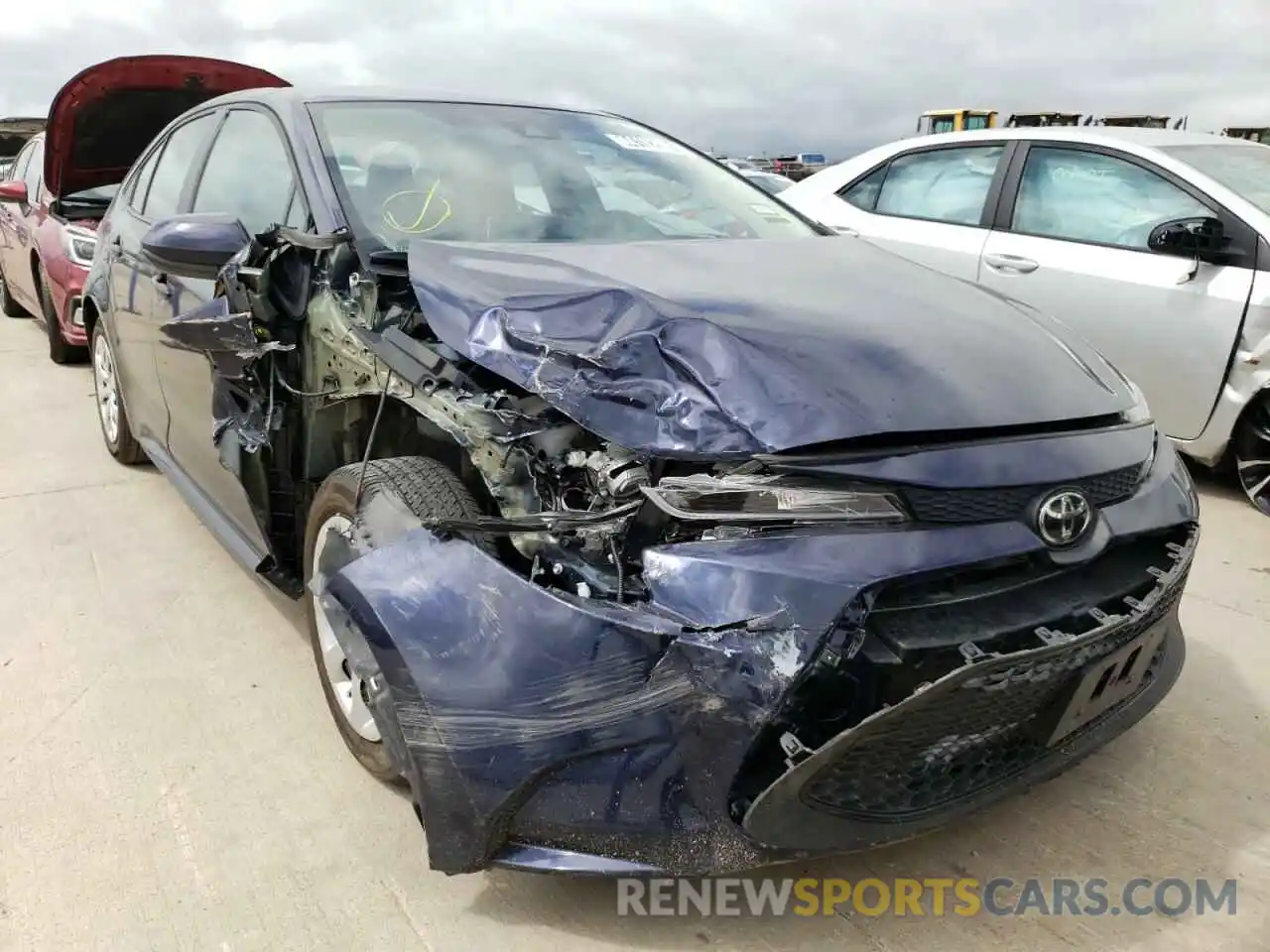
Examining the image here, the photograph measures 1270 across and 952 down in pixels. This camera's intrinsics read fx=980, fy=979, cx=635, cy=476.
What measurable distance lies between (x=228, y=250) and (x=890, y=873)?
86.4 inches

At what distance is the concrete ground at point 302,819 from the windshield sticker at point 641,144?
6.13 ft

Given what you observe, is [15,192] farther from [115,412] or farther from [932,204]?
[932,204]

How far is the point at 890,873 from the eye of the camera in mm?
2027

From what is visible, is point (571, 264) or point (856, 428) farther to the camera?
point (571, 264)

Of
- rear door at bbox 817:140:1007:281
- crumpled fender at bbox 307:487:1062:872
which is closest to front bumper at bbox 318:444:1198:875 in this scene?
crumpled fender at bbox 307:487:1062:872

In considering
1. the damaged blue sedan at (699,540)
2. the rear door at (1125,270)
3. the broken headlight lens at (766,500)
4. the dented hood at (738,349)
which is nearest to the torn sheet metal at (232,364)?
the damaged blue sedan at (699,540)

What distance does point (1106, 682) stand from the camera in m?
1.86

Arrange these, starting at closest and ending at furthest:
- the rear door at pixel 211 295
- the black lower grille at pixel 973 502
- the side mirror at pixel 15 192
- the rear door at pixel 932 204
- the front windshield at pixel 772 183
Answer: the black lower grille at pixel 973 502 < the rear door at pixel 211 295 < the front windshield at pixel 772 183 < the rear door at pixel 932 204 < the side mirror at pixel 15 192

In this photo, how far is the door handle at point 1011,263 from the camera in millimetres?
4570

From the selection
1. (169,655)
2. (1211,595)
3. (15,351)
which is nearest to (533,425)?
(169,655)

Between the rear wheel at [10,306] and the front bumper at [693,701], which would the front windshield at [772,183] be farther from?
the rear wheel at [10,306]

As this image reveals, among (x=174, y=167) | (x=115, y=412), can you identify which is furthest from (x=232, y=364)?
(x=115, y=412)

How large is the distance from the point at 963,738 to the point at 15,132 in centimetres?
1572

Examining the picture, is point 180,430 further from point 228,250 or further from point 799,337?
point 799,337
